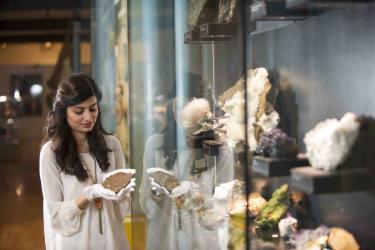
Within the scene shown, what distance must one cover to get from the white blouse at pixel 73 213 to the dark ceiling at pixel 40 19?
10.3 feet

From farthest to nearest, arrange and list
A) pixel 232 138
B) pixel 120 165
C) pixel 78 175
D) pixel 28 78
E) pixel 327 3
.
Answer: pixel 28 78
pixel 120 165
pixel 78 175
pixel 232 138
pixel 327 3

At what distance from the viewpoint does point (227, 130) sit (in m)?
2.24

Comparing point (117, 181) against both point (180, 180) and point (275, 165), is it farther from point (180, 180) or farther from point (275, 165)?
point (275, 165)

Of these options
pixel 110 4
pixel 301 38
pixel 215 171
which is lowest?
pixel 215 171

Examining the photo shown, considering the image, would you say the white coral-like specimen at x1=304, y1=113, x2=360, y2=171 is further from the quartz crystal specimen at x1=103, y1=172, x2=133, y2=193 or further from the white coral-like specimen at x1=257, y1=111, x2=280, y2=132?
the quartz crystal specimen at x1=103, y1=172, x2=133, y2=193

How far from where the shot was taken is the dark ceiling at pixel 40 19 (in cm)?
535

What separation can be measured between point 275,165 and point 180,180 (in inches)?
35.0

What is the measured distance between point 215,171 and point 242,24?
1.98ft

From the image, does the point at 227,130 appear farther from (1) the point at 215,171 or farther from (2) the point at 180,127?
(2) the point at 180,127

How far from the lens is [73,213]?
241 cm

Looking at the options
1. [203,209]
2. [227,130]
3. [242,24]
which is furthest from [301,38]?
[203,209]

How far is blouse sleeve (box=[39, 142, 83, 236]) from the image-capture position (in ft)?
7.91

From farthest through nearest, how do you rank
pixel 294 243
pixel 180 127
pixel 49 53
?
pixel 49 53, pixel 180 127, pixel 294 243

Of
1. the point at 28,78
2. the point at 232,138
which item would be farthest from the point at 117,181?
the point at 28,78
